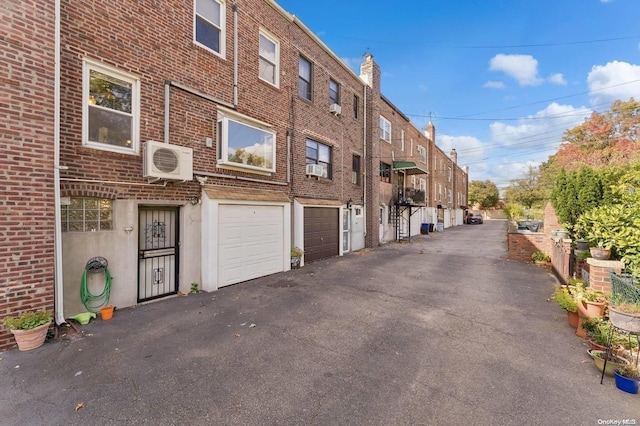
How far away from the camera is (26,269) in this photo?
418 centimetres

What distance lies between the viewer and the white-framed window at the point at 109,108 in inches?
204

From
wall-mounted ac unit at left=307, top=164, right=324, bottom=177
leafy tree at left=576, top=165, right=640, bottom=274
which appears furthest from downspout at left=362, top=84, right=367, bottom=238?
leafy tree at left=576, top=165, right=640, bottom=274

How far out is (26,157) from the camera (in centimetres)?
421

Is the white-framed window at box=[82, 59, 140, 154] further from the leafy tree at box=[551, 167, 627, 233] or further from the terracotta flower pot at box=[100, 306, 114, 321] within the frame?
the leafy tree at box=[551, 167, 627, 233]

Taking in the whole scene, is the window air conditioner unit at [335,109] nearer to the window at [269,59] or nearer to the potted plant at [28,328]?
the window at [269,59]

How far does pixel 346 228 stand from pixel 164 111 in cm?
930

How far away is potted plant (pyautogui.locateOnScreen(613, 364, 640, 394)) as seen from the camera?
9.78 ft

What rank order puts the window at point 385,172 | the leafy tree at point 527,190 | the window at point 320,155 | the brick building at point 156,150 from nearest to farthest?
the brick building at point 156,150 < the window at point 320,155 < the window at point 385,172 < the leafy tree at point 527,190

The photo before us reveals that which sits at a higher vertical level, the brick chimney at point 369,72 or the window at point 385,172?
the brick chimney at point 369,72

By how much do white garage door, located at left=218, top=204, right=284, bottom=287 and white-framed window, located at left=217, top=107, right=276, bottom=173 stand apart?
135cm

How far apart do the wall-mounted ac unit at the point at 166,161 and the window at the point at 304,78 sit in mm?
6235

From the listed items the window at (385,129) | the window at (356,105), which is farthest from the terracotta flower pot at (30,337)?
the window at (385,129)

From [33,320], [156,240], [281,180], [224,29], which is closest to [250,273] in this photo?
[156,240]

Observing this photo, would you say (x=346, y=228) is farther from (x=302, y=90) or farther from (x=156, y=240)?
(x=156, y=240)
